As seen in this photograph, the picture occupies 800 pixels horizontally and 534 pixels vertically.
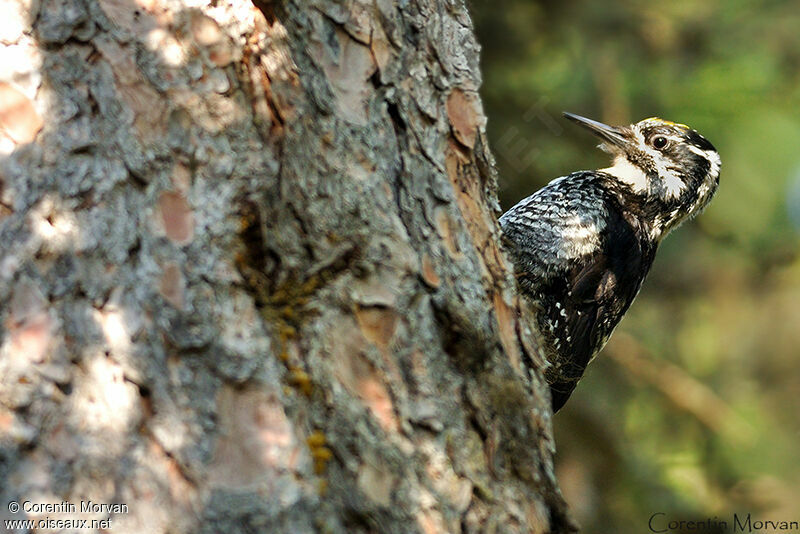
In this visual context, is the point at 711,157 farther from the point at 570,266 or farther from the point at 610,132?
the point at 570,266

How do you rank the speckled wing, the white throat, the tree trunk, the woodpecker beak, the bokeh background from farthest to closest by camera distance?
the bokeh background, the woodpecker beak, the white throat, the speckled wing, the tree trunk

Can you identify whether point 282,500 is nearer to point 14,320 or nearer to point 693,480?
point 14,320

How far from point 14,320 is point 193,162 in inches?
18.5

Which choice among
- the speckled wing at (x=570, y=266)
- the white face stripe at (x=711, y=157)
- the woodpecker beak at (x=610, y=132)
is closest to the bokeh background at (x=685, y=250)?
the woodpecker beak at (x=610, y=132)

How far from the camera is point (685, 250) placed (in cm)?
580

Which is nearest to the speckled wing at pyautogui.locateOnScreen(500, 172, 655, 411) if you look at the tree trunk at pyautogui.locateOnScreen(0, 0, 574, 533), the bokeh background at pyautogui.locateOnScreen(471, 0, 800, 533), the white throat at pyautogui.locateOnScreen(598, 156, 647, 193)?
the white throat at pyautogui.locateOnScreen(598, 156, 647, 193)

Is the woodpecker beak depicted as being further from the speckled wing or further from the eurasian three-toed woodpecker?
the speckled wing

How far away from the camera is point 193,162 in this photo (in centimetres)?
179

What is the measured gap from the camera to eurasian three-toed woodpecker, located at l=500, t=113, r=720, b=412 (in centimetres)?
391

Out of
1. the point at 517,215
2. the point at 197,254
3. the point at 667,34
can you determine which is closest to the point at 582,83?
the point at 667,34

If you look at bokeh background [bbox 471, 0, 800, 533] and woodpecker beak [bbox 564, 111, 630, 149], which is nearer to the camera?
woodpecker beak [bbox 564, 111, 630, 149]

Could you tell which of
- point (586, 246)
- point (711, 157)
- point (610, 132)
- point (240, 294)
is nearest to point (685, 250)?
point (711, 157)

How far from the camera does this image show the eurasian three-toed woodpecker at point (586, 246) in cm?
391

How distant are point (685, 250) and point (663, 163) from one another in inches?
59.2
